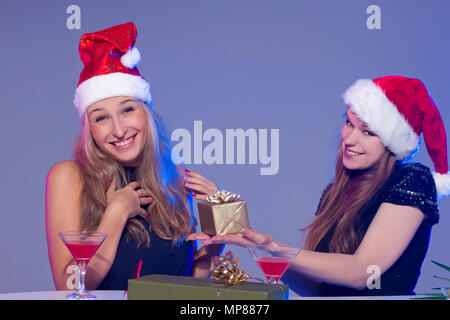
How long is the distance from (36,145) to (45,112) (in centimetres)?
27

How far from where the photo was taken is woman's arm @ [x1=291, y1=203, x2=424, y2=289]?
229 cm

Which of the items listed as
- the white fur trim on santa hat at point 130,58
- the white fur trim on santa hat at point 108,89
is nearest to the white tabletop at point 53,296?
the white fur trim on santa hat at point 108,89

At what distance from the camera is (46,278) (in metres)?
3.86

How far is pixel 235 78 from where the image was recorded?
12.9 ft

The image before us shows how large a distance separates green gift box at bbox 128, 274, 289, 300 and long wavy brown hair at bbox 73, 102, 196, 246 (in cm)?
94

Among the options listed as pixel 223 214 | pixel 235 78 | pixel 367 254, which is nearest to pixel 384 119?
pixel 367 254

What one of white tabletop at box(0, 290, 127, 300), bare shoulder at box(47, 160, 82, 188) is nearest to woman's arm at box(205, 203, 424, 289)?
white tabletop at box(0, 290, 127, 300)

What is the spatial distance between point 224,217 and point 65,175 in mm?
800

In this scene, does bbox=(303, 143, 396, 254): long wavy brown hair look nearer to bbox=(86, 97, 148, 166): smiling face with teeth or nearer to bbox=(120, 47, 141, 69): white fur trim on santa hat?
bbox=(86, 97, 148, 166): smiling face with teeth

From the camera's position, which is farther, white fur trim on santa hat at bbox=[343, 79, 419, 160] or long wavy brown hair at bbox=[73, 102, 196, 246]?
white fur trim on santa hat at bbox=[343, 79, 419, 160]

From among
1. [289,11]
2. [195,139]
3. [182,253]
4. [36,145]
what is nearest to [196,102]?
[195,139]

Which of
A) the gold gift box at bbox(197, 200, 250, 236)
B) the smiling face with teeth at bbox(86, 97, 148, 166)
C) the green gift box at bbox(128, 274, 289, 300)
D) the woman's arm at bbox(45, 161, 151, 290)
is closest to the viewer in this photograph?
the green gift box at bbox(128, 274, 289, 300)

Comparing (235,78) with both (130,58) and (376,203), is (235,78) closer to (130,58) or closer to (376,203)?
(130,58)

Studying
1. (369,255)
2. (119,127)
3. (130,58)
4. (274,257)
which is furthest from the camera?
(130,58)
